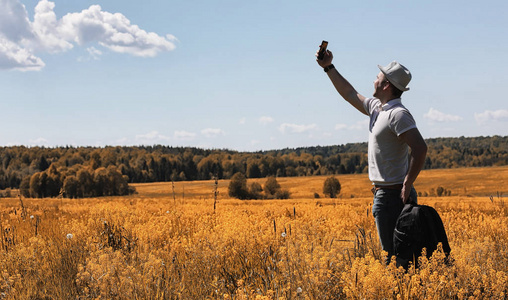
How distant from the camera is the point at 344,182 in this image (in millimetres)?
97625

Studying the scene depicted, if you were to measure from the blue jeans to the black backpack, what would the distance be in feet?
0.52

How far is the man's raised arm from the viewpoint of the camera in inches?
190

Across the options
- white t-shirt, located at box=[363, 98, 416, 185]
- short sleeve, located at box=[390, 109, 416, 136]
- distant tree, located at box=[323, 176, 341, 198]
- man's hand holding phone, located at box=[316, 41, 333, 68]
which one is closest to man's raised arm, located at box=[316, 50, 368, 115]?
man's hand holding phone, located at box=[316, 41, 333, 68]

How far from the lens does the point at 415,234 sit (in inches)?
149

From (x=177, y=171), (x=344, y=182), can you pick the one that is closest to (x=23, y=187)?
(x=177, y=171)

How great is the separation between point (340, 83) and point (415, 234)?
194 cm

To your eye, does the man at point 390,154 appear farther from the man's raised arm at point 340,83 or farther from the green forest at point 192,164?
the green forest at point 192,164

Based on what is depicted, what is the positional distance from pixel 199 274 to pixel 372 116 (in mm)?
2488

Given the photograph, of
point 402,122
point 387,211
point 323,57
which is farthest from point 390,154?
point 323,57

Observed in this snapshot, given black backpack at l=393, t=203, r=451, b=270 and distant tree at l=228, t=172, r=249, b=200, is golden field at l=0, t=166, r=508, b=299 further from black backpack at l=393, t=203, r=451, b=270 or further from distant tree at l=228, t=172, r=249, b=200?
distant tree at l=228, t=172, r=249, b=200

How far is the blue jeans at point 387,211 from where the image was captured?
13.3ft

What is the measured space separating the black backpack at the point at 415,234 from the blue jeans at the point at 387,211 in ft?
0.52

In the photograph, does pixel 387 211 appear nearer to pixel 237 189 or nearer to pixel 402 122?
pixel 402 122

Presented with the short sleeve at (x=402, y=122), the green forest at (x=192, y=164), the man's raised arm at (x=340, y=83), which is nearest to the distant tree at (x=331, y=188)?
the green forest at (x=192, y=164)
